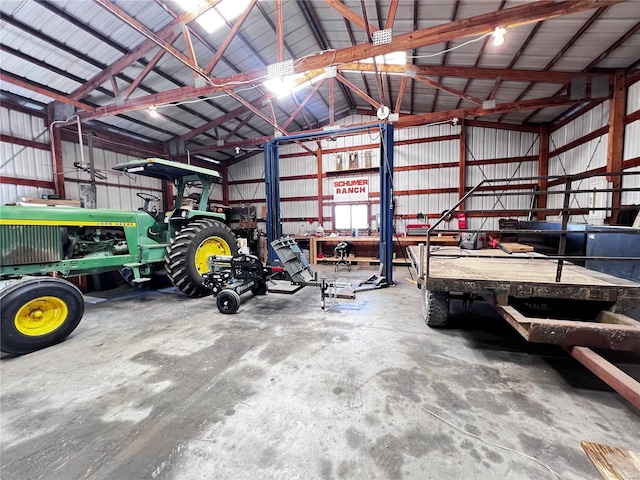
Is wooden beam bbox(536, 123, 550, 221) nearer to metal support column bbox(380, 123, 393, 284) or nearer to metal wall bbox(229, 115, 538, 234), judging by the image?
metal wall bbox(229, 115, 538, 234)

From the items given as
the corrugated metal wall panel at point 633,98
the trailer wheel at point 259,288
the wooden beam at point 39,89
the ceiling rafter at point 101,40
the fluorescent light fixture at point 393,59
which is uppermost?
the fluorescent light fixture at point 393,59

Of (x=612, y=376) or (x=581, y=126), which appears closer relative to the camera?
(x=612, y=376)

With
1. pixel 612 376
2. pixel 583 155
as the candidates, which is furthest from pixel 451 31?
pixel 583 155

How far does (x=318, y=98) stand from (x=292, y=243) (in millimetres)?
7471

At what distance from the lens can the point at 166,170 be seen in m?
4.80

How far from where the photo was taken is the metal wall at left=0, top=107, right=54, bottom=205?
249 inches

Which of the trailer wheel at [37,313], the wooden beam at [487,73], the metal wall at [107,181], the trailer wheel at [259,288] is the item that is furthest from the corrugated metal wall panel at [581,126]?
the metal wall at [107,181]

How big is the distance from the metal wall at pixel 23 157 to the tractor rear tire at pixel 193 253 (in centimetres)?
544

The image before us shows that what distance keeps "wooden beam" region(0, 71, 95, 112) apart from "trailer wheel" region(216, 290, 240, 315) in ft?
21.8

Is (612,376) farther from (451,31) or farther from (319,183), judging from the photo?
(319,183)

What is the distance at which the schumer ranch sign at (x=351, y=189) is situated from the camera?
1088 centimetres

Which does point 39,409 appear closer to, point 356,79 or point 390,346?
point 390,346

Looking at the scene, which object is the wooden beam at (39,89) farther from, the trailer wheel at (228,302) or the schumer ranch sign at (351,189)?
the schumer ranch sign at (351,189)

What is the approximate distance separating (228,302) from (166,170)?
9.50ft
